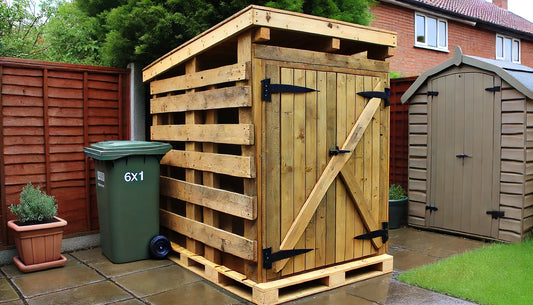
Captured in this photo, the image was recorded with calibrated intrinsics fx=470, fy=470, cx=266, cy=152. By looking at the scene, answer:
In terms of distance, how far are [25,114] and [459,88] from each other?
5443 mm

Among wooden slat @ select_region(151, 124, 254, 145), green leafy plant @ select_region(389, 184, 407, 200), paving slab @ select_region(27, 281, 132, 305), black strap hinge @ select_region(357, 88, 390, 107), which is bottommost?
paving slab @ select_region(27, 281, 132, 305)

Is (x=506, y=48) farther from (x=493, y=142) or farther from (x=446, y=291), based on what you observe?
(x=446, y=291)

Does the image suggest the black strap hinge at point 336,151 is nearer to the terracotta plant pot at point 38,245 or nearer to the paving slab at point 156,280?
the paving slab at point 156,280

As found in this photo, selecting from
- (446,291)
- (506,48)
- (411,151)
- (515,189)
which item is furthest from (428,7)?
(446,291)

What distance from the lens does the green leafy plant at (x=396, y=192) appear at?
23.3ft

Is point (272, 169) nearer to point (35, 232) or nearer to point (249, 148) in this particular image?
point (249, 148)

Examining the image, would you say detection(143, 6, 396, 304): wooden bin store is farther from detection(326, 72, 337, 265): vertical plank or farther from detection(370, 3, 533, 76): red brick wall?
detection(370, 3, 533, 76): red brick wall

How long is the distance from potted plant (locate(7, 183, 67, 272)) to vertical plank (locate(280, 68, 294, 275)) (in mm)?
2538

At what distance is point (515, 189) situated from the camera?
18.9 ft

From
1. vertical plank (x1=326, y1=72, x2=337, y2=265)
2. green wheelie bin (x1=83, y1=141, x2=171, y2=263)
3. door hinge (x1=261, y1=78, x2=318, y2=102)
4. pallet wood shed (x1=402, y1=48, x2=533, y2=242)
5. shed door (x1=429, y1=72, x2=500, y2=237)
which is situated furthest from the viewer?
shed door (x1=429, y1=72, x2=500, y2=237)

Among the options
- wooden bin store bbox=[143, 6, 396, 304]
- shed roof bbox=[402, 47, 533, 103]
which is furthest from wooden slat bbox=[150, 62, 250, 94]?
shed roof bbox=[402, 47, 533, 103]

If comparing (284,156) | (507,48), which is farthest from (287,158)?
(507,48)

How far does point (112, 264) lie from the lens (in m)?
5.23

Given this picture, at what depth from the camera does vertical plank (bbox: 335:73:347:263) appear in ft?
15.1
